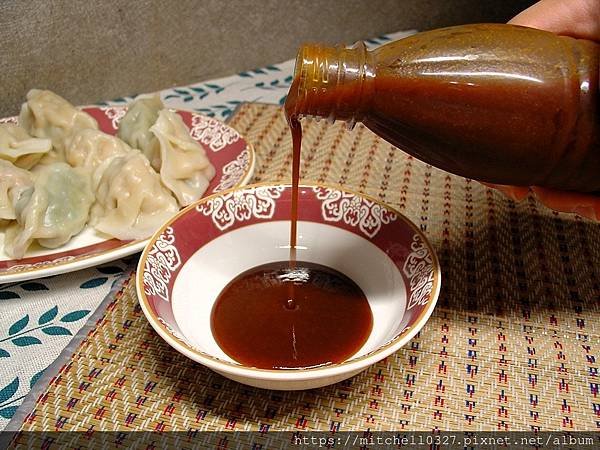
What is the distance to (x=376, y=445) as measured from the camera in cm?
96

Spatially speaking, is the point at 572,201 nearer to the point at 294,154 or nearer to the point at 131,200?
the point at 294,154

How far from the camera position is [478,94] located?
0.93m

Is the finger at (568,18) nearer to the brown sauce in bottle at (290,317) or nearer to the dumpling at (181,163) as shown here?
the brown sauce in bottle at (290,317)

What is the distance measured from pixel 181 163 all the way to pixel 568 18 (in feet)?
3.00

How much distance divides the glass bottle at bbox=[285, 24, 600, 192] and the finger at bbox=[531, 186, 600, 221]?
0.10m

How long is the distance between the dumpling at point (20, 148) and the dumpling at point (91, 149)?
63 millimetres

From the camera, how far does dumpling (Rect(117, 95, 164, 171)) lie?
1.63 m

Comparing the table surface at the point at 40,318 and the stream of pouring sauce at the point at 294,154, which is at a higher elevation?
the stream of pouring sauce at the point at 294,154

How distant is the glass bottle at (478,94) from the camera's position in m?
0.92

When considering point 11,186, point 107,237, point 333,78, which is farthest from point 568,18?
point 11,186

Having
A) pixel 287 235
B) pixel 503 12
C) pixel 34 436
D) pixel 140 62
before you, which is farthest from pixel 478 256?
pixel 503 12

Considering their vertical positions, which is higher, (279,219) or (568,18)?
(568,18)

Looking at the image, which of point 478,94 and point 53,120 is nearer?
point 478,94

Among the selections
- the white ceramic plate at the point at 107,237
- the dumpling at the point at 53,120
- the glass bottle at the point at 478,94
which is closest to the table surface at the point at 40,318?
the white ceramic plate at the point at 107,237
